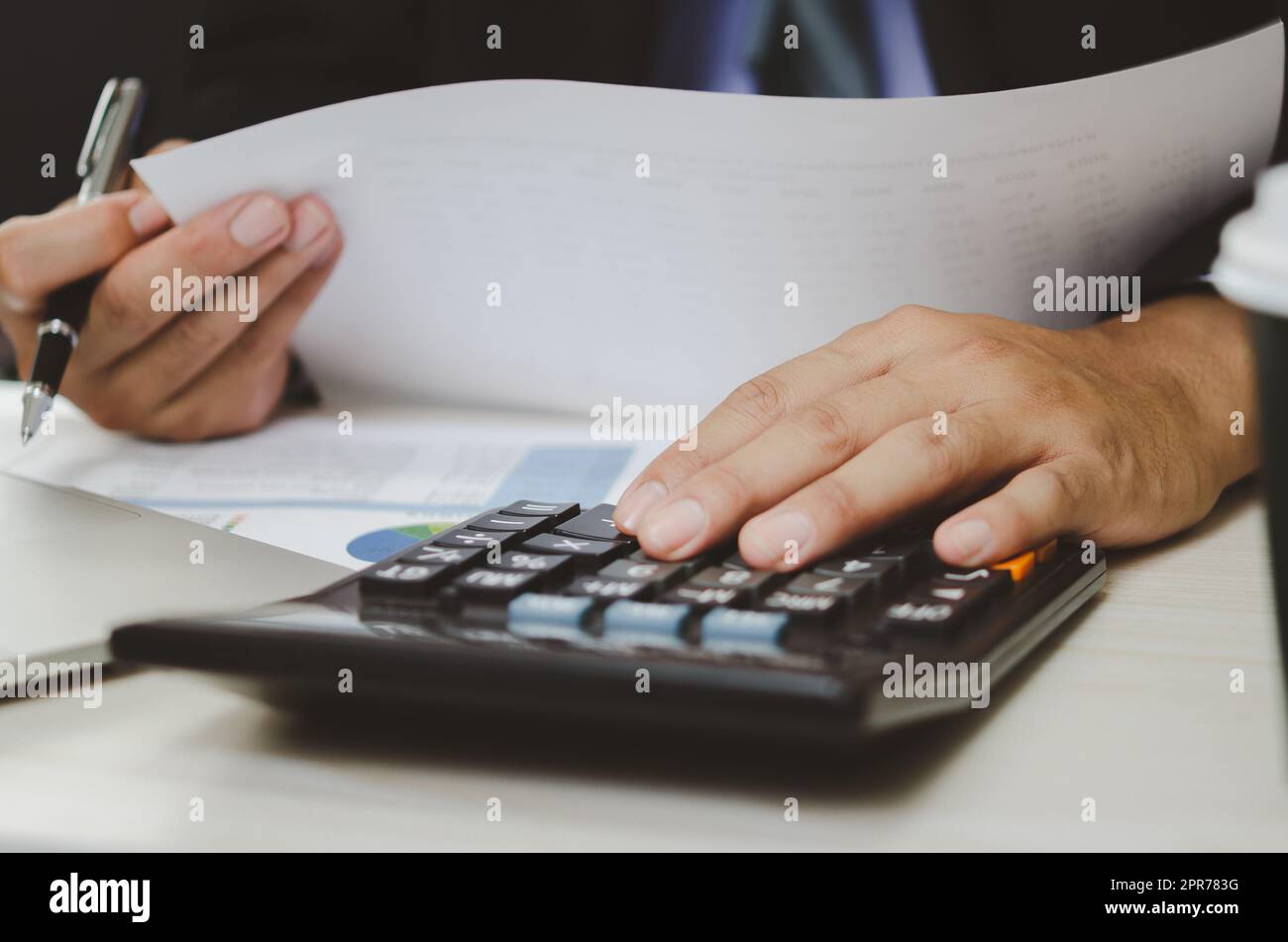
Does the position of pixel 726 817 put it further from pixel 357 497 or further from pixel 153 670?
pixel 357 497

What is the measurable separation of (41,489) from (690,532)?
0.34 meters

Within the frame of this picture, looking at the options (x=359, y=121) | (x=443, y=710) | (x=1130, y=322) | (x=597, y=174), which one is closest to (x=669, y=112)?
(x=597, y=174)

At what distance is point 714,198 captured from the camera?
658 mm

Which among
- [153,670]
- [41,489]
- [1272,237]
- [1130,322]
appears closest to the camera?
[1272,237]

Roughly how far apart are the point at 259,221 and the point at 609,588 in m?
0.43

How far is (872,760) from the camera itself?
1.07ft

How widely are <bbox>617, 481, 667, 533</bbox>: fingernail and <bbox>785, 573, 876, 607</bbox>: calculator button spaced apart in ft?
0.24

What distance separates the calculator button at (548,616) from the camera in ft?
1.11

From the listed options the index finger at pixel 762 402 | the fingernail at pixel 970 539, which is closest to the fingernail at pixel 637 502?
the index finger at pixel 762 402

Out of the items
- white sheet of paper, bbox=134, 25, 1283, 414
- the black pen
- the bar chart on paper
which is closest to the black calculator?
the bar chart on paper

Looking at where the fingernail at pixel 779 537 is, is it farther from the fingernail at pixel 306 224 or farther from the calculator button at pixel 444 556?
the fingernail at pixel 306 224

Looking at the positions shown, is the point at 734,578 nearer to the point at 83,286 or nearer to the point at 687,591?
the point at 687,591

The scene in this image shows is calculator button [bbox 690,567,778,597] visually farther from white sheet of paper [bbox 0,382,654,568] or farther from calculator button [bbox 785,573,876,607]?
white sheet of paper [bbox 0,382,654,568]

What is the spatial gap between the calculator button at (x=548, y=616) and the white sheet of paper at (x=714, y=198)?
0.34 meters
